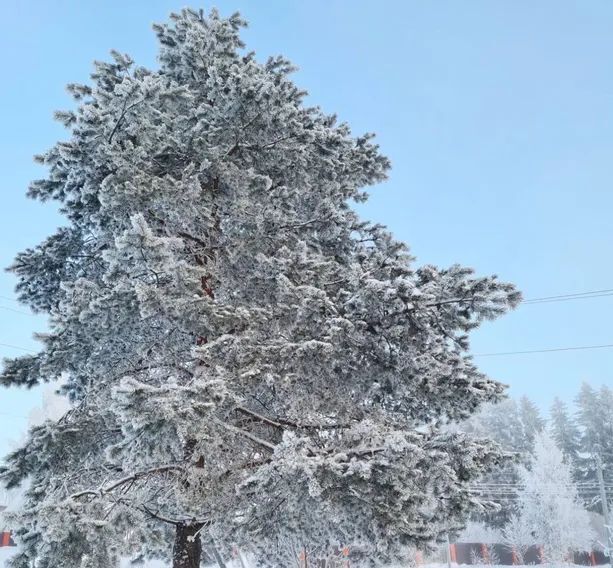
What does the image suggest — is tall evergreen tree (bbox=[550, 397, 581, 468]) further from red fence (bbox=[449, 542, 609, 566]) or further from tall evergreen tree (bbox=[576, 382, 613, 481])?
red fence (bbox=[449, 542, 609, 566])

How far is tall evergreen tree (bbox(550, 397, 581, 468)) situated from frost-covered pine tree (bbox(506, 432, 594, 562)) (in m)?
11.1

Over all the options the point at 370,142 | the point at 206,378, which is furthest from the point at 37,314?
the point at 370,142

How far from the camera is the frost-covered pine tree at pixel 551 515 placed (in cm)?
3256

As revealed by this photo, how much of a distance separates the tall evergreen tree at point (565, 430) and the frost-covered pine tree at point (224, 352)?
46.9m

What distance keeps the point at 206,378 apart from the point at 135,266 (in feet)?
5.10

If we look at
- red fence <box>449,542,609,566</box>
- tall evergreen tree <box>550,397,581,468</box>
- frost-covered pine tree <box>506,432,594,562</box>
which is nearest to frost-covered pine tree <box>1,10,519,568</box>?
frost-covered pine tree <box>506,432,594,562</box>

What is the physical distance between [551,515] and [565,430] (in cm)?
1620

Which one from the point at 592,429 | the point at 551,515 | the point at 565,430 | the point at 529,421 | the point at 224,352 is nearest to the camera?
the point at 224,352

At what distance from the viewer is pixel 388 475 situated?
4.52m

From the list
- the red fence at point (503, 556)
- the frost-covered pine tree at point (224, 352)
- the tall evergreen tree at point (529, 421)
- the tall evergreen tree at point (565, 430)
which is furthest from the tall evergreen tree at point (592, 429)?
the frost-covered pine tree at point (224, 352)

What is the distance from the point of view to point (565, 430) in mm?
46688

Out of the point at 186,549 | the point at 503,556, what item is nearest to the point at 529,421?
the point at 503,556

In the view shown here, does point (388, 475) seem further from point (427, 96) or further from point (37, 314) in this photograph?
point (427, 96)

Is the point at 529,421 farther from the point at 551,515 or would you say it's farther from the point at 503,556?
the point at 551,515
